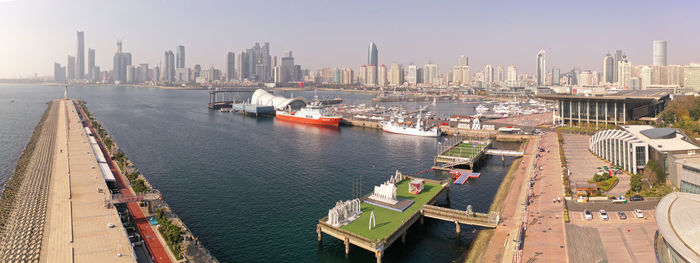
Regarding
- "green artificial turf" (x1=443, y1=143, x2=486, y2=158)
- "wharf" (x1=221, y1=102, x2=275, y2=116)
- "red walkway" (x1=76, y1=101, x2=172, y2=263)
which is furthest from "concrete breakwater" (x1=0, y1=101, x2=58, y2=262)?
"wharf" (x1=221, y1=102, x2=275, y2=116)

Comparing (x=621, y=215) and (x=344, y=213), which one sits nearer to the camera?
(x=344, y=213)

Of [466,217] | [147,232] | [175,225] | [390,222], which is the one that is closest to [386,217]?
[390,222]

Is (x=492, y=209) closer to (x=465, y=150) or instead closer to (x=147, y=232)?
(x=465, y=150)

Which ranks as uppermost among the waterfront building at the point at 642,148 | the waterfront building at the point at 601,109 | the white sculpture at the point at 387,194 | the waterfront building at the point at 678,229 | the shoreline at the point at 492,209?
the waterfront building at the point at 601,109

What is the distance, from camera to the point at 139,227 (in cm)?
1856

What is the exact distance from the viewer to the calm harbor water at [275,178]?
61.7 ft

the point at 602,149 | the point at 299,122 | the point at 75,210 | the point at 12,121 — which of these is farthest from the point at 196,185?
the point at 12,121

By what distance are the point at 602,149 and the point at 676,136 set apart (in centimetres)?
465

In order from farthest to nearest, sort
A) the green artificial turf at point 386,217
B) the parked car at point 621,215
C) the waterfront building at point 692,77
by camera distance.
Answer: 1. the waterfront building at point 692,77
2. the parked car at point 621,215
3. the green artificial turf at point 386,217

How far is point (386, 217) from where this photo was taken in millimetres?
19734

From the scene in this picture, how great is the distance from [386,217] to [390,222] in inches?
24.2

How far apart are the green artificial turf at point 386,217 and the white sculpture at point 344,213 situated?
245 millimetres

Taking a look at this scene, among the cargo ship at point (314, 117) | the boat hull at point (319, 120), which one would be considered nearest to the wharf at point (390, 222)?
the boat hull at point (319, 120)

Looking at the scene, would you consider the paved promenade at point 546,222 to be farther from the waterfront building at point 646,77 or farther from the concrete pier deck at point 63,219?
the waterfront building at point 646,77
